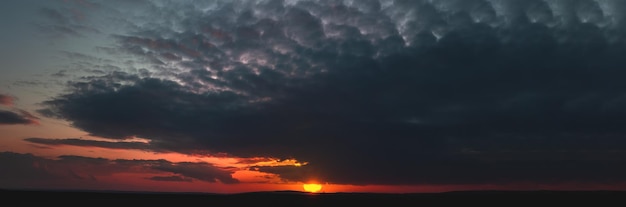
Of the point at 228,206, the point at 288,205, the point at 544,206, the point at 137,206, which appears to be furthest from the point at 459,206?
the point at 137,206

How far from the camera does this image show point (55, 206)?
203ft

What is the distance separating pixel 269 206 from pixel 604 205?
43284 millimetres

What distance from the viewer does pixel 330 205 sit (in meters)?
65.5

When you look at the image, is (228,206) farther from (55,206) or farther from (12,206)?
(12,206)

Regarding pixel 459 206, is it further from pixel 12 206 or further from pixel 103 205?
pixel 12 206

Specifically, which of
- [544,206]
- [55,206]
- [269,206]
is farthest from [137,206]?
[544,206]

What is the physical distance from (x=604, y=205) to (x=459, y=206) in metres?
18.4

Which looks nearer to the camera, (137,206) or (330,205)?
(137,206)

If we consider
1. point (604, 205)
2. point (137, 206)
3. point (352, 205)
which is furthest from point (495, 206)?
point (137, 206)

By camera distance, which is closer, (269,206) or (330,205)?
(269,206)

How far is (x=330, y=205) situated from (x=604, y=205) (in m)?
35.5

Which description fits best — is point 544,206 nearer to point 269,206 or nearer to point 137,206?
point 269,206

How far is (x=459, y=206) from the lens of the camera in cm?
6322

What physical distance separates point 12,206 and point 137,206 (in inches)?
693
